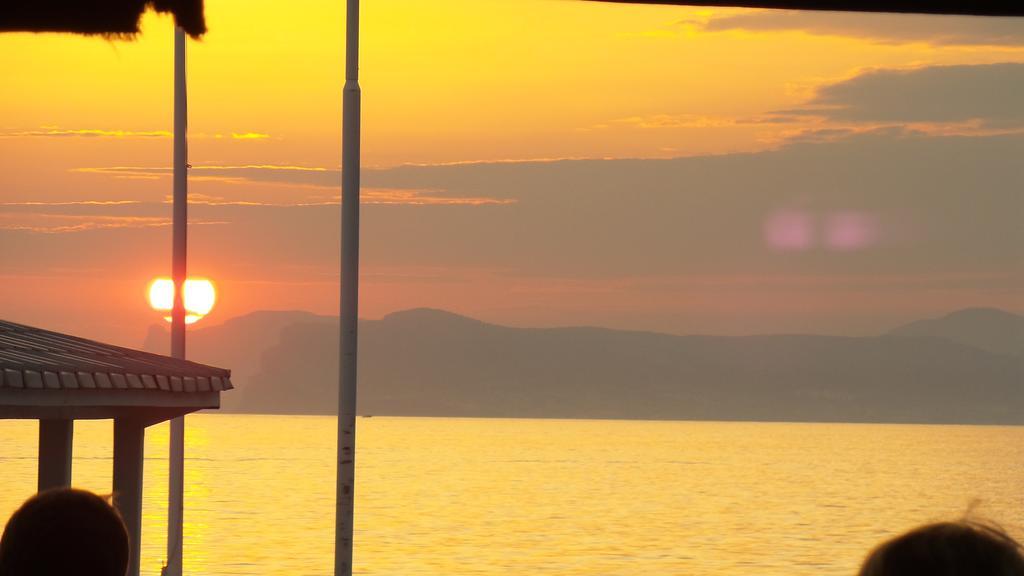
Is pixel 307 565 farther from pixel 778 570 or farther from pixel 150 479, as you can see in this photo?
pixel 150 479

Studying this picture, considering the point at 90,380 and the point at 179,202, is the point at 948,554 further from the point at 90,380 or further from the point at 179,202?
the point at 179,202

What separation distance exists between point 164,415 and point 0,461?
532ft

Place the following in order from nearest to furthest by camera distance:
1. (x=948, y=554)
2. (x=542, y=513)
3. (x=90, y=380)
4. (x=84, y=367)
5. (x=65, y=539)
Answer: (x=948, y=554) < (x=65, y=539) < (x=90, y=380) < (x=84, y=367) < (x=542, y=513)

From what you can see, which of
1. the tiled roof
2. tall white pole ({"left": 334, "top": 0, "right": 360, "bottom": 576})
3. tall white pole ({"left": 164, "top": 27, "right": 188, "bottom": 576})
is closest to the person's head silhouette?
the tiled roof

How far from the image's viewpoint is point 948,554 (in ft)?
6.88

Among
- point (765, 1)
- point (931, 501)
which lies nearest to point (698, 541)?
point (931, 501)

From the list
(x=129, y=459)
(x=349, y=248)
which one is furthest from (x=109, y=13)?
(x=349, y=248)

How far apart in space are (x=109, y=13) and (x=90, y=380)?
9.83 metres

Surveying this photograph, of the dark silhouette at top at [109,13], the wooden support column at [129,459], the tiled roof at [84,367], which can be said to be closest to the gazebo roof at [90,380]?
the tiled roof at [84,367]

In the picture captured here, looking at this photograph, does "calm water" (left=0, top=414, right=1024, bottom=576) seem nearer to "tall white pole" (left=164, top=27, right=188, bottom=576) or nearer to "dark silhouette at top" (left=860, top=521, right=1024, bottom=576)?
"dark silhouette at top" (left=860, top=521, right=1024, bottom=576)

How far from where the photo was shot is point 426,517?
98.9 meters

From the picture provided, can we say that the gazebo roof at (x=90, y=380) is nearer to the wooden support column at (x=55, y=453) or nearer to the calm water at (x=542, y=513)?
the wooden support column at (x=55, y=453)

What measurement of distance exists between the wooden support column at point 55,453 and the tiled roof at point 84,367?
90 centimetres

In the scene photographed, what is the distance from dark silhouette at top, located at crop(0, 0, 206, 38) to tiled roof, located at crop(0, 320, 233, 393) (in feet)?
28.2
